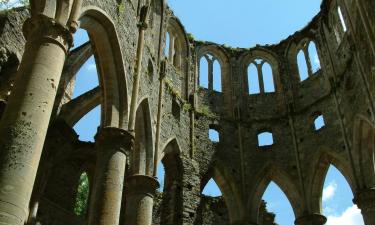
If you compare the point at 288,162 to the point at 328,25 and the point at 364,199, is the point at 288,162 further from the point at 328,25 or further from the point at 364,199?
the point at 328,25

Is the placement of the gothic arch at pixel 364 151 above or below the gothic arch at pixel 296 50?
below

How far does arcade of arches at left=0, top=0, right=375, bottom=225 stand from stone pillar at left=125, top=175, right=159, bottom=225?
0.03 m

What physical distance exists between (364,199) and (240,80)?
759 centimetres

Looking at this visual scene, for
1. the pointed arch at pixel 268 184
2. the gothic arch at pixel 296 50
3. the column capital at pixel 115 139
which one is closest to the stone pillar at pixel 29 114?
the column capital at pixel 115 139

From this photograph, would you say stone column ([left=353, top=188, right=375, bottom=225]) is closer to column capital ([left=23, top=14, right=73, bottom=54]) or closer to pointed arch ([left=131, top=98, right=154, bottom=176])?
pointed arch ([left=131, top=98, right=154, bottom=176])

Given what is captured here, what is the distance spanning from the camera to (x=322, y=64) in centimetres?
1772

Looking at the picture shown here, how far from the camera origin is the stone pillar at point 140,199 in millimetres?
11688

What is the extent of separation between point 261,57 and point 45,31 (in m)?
14.7

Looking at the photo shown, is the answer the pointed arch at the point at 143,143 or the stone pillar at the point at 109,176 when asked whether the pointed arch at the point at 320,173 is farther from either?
the stone pillar at the point at 109,176

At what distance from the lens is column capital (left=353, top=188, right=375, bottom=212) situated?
543 inches

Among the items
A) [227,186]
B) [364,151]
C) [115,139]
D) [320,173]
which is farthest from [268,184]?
[115,139]

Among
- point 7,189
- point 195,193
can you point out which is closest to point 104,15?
point 7,189

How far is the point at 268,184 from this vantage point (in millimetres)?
16844

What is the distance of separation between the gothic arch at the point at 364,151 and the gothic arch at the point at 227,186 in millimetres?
4297
